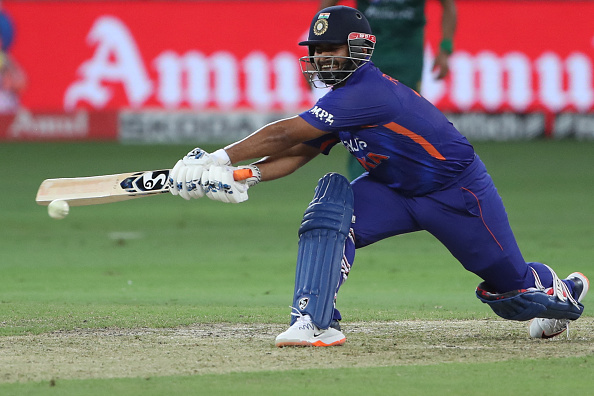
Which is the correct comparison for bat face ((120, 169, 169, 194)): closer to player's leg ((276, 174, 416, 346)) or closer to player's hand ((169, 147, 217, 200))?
player's hand ((169, 147, 217, 200))

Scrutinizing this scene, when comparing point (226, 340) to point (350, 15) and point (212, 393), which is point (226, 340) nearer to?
point (212, 393)

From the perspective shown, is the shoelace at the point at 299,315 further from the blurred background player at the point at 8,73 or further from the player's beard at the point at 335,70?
the blurred background player at the point at 8,73

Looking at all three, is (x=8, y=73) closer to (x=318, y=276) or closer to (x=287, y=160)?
(x=287, y=160)

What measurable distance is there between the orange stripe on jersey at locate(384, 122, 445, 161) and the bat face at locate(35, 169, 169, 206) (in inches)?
41.9

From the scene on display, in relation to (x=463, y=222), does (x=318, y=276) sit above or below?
below

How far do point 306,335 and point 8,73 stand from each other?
12489mm

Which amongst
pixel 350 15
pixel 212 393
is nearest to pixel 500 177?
pixel 350 15

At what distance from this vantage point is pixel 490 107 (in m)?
16.8

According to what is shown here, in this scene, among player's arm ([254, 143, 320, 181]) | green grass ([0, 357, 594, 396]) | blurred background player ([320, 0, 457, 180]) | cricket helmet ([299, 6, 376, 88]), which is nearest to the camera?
green grass ([0, 357, 594, 396])

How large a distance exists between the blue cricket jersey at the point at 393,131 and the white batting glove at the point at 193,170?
17.4 inches

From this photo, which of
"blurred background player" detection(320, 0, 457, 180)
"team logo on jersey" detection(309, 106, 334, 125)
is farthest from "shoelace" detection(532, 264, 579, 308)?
"blurred background player" detection(320, 0, 457, 180)

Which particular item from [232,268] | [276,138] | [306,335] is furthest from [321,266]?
[232,268]

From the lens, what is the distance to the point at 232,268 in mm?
7762

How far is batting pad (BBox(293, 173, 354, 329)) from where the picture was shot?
472 cm
